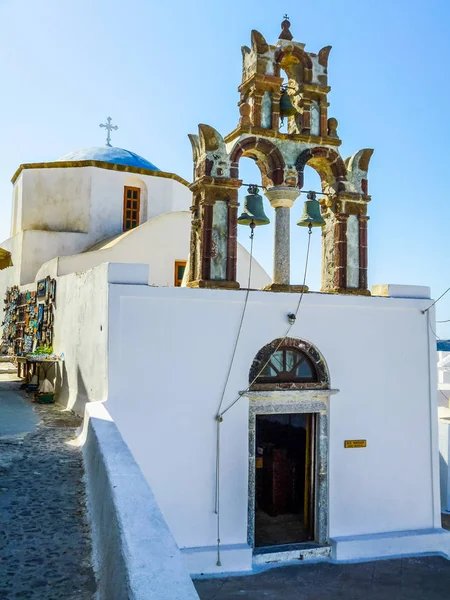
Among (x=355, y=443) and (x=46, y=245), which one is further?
(x=46, y=245)

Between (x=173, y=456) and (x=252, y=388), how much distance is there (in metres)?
1.25

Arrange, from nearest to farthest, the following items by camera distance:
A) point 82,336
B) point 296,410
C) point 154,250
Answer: point 296,410 → point 82,336 → point 154,250

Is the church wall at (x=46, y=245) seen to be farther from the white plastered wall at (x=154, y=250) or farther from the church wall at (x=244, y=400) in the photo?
the church wall at (x=244, y=400)

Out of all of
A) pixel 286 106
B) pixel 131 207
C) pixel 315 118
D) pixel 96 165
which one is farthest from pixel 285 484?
pixel 96 165

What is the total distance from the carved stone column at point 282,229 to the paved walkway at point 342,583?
345cm

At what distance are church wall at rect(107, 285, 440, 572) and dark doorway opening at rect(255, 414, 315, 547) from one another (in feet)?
1.17

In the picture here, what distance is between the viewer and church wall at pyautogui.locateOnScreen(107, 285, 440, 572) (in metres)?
6.32

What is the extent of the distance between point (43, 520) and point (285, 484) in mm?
5676

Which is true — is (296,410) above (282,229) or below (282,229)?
below

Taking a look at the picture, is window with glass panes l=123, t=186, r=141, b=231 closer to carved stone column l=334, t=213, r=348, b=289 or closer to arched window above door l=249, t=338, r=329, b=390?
carved stone column l=334, t=213, r=348, b=289

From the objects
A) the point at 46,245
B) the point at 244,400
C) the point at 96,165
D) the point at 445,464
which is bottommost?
the point at 445,464

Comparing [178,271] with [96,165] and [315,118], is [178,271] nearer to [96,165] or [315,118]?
[96,165]

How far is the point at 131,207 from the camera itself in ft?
42.2

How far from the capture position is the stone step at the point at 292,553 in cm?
650
